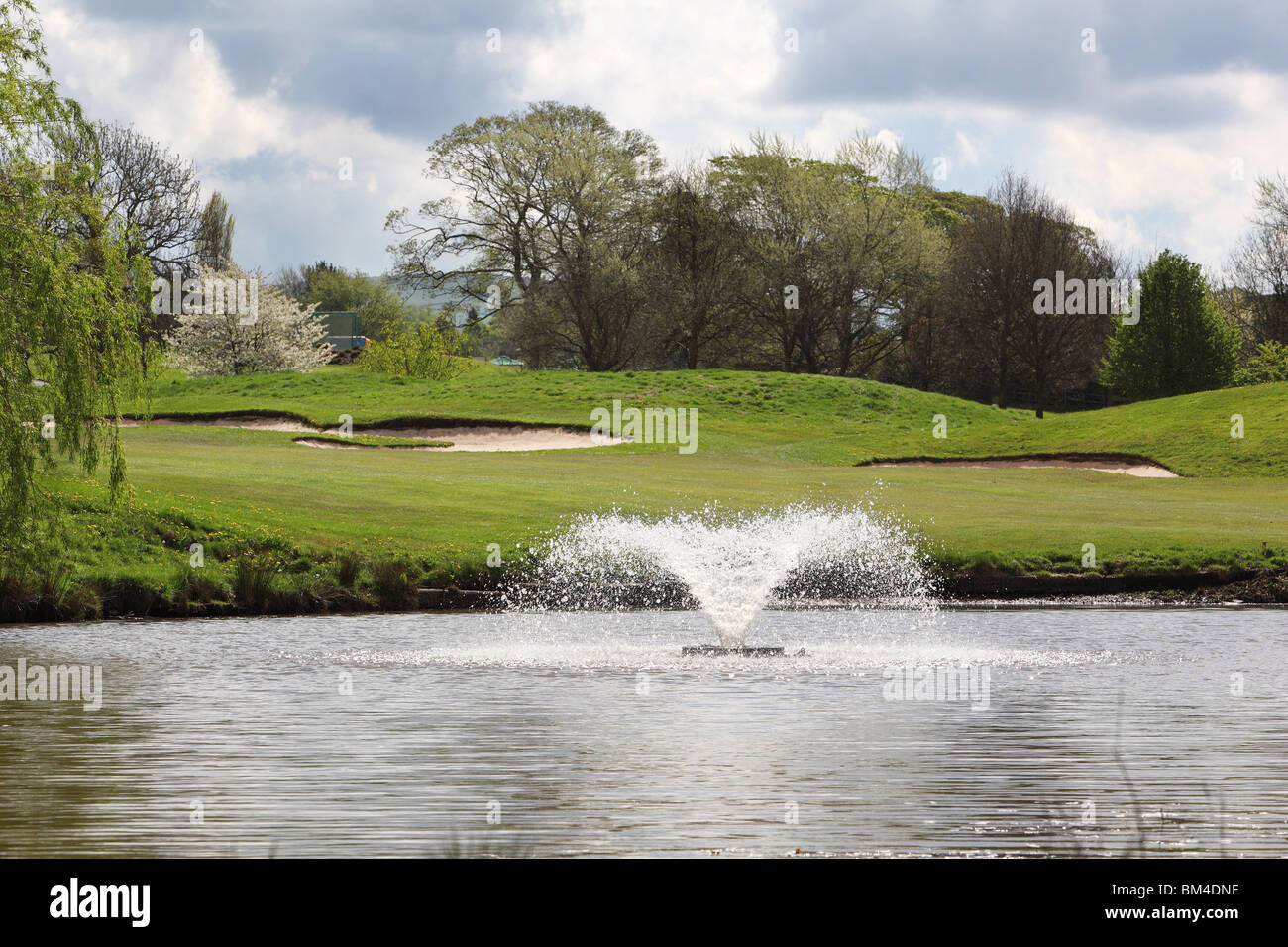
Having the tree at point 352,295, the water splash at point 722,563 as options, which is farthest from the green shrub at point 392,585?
the tree at point 352,295

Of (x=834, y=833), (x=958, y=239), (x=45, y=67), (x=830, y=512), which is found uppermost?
(x=958, y=239)

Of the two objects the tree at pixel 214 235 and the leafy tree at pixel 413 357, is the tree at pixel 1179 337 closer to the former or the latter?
the leafy tree at pixel 413 357

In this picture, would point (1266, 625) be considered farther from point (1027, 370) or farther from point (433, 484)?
point (1027, 370)

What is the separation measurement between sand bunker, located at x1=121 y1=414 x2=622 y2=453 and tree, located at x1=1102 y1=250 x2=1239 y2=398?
30.7 m

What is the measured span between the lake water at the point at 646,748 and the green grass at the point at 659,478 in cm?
690

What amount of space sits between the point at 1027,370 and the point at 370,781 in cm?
7803

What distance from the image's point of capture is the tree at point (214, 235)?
99000 millimetres

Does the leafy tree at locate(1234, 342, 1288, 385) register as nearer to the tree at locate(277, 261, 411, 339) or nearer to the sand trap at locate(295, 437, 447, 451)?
the sand trap at locate(295, 437, 447, 451)

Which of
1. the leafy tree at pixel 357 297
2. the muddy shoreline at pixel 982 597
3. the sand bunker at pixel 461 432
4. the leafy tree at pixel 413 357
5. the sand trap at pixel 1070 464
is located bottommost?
the muddy shoreline at pixel 982 597

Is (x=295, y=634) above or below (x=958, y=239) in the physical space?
below

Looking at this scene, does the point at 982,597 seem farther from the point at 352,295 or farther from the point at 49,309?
the point at 352,295

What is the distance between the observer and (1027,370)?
84312 millimetres

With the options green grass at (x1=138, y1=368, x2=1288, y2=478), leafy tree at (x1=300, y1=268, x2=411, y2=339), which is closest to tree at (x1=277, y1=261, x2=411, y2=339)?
leafy tree at (x1=300, y1=268, x2=411, y2=339)

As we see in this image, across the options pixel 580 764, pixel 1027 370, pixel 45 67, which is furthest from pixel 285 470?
pixel 1027 370
